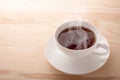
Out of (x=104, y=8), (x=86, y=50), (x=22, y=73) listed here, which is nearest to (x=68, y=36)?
(x=86, y=50)

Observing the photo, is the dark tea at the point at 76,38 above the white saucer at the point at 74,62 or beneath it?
above

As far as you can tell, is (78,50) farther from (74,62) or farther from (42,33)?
(42,33)

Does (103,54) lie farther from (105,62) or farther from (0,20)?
(0,20)

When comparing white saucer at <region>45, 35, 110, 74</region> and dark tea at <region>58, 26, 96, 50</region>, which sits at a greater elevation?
dark tea at <region>58, 26, 96, 50</region>

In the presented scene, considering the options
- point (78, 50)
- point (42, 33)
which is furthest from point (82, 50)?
point (42, 33)
